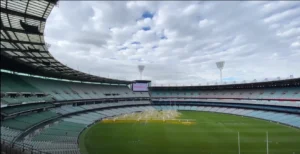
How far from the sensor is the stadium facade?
63.4 ft

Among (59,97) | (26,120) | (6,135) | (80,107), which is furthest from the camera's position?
(80,107)

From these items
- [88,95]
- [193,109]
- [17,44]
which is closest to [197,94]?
[193,109]

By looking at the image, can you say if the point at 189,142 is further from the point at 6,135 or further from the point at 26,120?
the point at 26,120

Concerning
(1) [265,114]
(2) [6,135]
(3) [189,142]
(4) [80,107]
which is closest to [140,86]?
(4) [80,107]

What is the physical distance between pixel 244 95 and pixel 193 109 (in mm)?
19772

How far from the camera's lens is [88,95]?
63375mm

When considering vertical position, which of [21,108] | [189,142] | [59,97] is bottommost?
[189,142]

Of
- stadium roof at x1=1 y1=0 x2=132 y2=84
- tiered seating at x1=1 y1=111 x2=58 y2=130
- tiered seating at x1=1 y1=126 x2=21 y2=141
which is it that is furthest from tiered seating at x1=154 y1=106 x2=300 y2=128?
tiered seating at x1=1 y1=126 x2=21 y2=141

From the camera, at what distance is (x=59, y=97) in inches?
1892

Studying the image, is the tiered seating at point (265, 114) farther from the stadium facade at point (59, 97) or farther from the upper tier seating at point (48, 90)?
the upper tier seating at point (48, 90)

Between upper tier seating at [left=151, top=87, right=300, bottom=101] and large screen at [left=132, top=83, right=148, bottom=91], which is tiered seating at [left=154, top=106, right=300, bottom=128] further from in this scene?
large screen at [left=132, top=83, right=148, bottom=91]

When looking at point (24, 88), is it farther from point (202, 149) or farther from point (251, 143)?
point (251, 143)

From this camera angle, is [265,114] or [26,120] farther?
[265,114]

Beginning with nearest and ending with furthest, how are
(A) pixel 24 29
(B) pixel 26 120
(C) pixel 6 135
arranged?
(C) pixel 6 135 → (A) pixel 24 29 → (B) pixel 26 120
